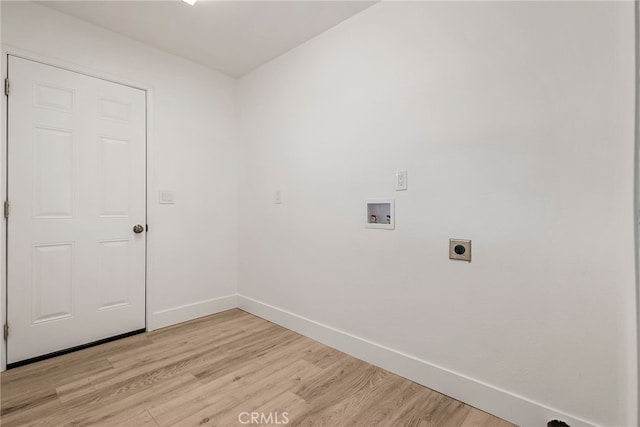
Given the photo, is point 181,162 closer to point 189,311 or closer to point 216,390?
point 189,311

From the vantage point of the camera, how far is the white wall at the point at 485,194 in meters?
1.22

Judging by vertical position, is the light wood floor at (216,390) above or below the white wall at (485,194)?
below

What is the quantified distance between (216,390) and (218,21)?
2595 mm

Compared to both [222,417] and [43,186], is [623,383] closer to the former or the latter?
[222,417]

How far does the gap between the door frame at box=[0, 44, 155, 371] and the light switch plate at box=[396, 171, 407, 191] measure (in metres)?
2.14

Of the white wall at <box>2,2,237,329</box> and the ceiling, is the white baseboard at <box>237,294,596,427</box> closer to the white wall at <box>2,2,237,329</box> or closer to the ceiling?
the white wall at <box>2,2,237,329</box>

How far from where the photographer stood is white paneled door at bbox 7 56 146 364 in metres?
1.96

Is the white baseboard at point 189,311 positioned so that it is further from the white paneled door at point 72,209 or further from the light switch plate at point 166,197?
the light switch plate at point 166,197

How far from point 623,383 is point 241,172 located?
3.14 meters

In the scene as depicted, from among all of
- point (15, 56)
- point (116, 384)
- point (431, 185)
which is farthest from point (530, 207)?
point (15, 56)

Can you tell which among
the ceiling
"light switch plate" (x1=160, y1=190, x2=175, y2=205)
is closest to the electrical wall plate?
the ceiling

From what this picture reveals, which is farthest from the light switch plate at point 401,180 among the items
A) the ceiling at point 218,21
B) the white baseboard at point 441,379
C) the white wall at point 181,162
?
the white wall at point 181,162

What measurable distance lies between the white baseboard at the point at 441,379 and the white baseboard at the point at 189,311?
900mm

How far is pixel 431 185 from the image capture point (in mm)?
1727
